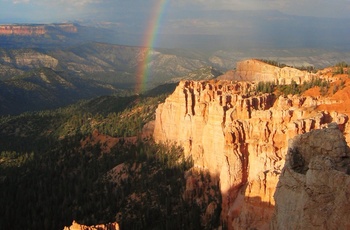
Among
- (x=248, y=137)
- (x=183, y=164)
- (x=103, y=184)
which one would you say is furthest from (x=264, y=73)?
(x=248, y=137)

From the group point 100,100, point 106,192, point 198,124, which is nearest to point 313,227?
point 198,124

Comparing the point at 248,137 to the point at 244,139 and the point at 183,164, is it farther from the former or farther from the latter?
the point at 183,164

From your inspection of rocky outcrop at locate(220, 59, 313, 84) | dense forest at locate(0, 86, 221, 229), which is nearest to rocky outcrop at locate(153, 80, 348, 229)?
dense forest at locate(0, 86, 221, 229)

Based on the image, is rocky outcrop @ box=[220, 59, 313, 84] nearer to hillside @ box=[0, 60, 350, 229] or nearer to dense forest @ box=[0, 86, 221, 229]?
hillside @ box=[0, 60, 350, 229]

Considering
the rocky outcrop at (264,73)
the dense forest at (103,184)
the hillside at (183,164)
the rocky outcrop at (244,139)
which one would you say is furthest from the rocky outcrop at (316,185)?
the rocky outcrop at (264,73)

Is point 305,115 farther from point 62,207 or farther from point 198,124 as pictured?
point 62,207
